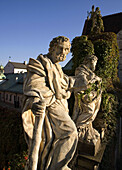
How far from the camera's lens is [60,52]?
2.03 meters

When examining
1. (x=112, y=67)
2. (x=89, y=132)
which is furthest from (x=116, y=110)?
(x=89, y=132)

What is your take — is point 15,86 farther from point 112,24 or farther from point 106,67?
point 106,67

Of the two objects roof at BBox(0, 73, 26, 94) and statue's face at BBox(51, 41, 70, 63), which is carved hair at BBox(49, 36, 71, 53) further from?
roof at BBox(0, 73, 26, 94)

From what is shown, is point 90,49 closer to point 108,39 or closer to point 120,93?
point 108,39

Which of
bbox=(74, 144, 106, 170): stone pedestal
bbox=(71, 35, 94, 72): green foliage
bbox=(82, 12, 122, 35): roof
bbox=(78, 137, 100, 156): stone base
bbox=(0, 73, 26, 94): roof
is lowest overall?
bbox=(74, 144, 106, 170): stone pedestal

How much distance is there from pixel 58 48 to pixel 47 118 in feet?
3.64

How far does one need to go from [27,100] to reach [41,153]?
→ 0.89m

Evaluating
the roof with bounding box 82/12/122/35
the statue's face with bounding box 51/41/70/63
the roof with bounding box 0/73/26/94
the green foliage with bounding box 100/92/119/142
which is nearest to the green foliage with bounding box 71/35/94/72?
the green foliage with bounding box 100/92/119/142

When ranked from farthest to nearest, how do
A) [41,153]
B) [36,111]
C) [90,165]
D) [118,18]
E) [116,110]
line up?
[118,18], [116,110], [90,165], [41,153], [36,111]

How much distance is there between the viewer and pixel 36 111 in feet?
5.99

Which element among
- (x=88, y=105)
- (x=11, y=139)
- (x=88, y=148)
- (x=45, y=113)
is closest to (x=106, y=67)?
(x=88, y=105)

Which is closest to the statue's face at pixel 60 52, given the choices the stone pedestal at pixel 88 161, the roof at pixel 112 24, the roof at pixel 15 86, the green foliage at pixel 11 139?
the stone pedestal at pixel 88 161

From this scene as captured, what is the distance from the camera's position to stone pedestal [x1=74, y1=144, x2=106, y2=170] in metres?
3.16

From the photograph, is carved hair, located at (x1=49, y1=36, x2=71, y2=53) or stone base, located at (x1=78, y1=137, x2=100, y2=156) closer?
carved hair, located at (x1=49, y1=36, x2=71, y2=53)
